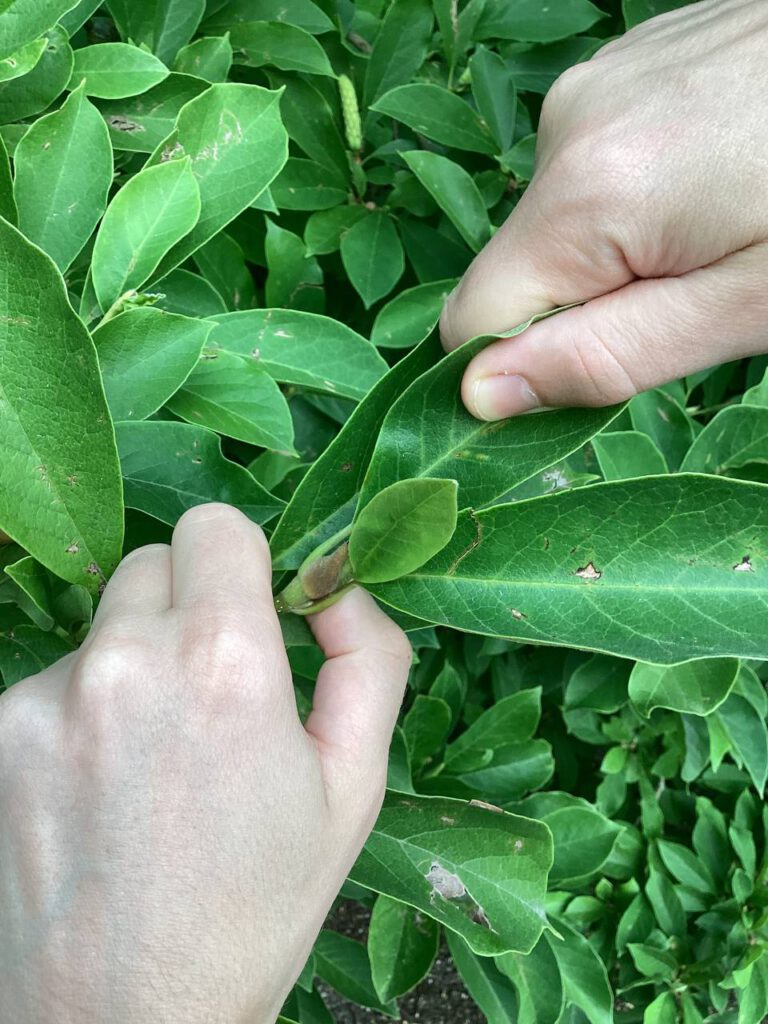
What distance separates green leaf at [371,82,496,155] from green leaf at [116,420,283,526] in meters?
0.66

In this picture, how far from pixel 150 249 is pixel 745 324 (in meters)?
0.61

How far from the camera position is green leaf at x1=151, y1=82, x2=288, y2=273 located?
2.98 ft

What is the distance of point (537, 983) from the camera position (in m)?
1.21

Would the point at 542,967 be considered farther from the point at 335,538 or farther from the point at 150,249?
the point at 150,249

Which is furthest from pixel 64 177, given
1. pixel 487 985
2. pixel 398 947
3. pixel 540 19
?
pixel 487 985

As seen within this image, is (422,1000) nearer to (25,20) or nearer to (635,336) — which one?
(635,336)

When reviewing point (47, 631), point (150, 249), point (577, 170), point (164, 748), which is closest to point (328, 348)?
point (150, 249)

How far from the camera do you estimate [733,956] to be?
1664 mm

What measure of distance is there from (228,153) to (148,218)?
13 centimetres

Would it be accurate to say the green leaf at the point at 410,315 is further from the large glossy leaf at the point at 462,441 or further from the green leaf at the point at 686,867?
the green leaf at the point at 686,867

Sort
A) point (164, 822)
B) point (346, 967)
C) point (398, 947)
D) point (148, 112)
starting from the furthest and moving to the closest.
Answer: point (346, 967)
point (398, 947)
point (148, 112)
point (164, 822)

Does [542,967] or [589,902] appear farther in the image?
[589,902]

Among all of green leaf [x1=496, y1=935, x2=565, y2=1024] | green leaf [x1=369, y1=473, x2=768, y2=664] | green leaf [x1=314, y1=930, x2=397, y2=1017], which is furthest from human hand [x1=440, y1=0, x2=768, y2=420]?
green leaf [x1=314, y1=930, x2=397, y2=1017]

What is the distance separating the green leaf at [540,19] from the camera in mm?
1358
